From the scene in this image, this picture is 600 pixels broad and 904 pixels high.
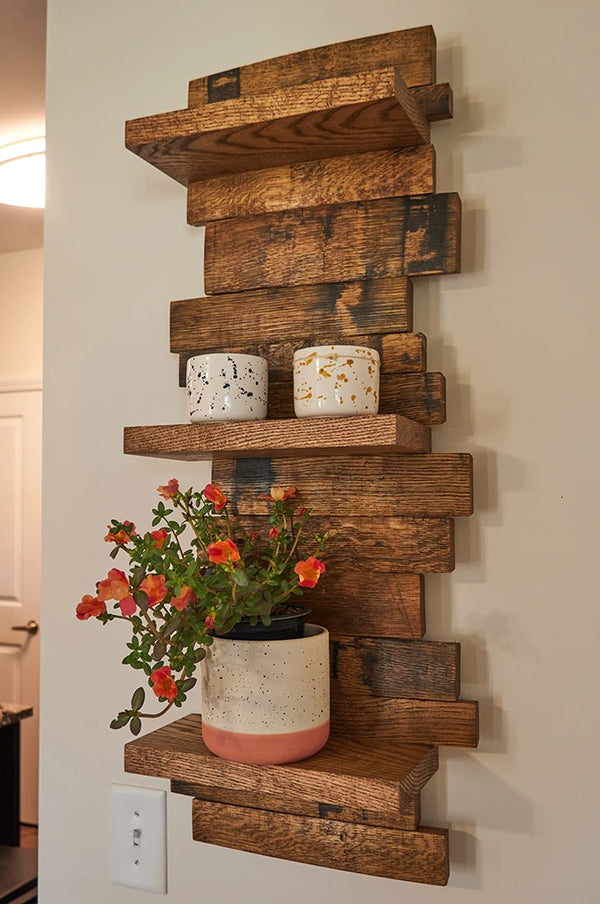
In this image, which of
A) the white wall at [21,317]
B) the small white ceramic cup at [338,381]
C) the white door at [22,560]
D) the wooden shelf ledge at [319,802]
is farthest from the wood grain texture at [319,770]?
the white wall at [21,317]

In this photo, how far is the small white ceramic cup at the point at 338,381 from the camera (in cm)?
89

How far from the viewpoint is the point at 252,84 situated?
43.1 inches

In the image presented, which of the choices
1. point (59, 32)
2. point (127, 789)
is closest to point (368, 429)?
point (127, 789)

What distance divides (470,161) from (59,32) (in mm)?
681

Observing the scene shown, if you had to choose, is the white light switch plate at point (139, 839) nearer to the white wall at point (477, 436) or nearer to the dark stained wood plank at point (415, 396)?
the white wall at point (477, 436)

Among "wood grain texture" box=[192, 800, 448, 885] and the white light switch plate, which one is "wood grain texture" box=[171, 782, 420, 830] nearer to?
"wood grain texture" box=[192, 800, 448, 885]

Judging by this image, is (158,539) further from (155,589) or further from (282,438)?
(282,438)

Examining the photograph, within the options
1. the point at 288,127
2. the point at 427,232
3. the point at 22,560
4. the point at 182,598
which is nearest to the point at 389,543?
the point at 182,598

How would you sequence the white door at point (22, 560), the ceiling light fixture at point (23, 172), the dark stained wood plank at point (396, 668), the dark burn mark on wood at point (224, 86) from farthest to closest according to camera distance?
the white door at point (22, 560) < the ceiling light fixture at point (23, 172) < the dark burn mark on wood at point (224, 86) < the dark stained wood plank at point (396, 668)

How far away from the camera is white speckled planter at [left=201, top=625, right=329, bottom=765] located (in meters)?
0.89

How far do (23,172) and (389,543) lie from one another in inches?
73.4

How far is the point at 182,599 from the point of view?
0.86m

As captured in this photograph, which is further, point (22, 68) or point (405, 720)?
point (22, 68)

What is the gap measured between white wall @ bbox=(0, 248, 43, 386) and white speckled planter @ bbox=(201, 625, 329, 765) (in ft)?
9.63
